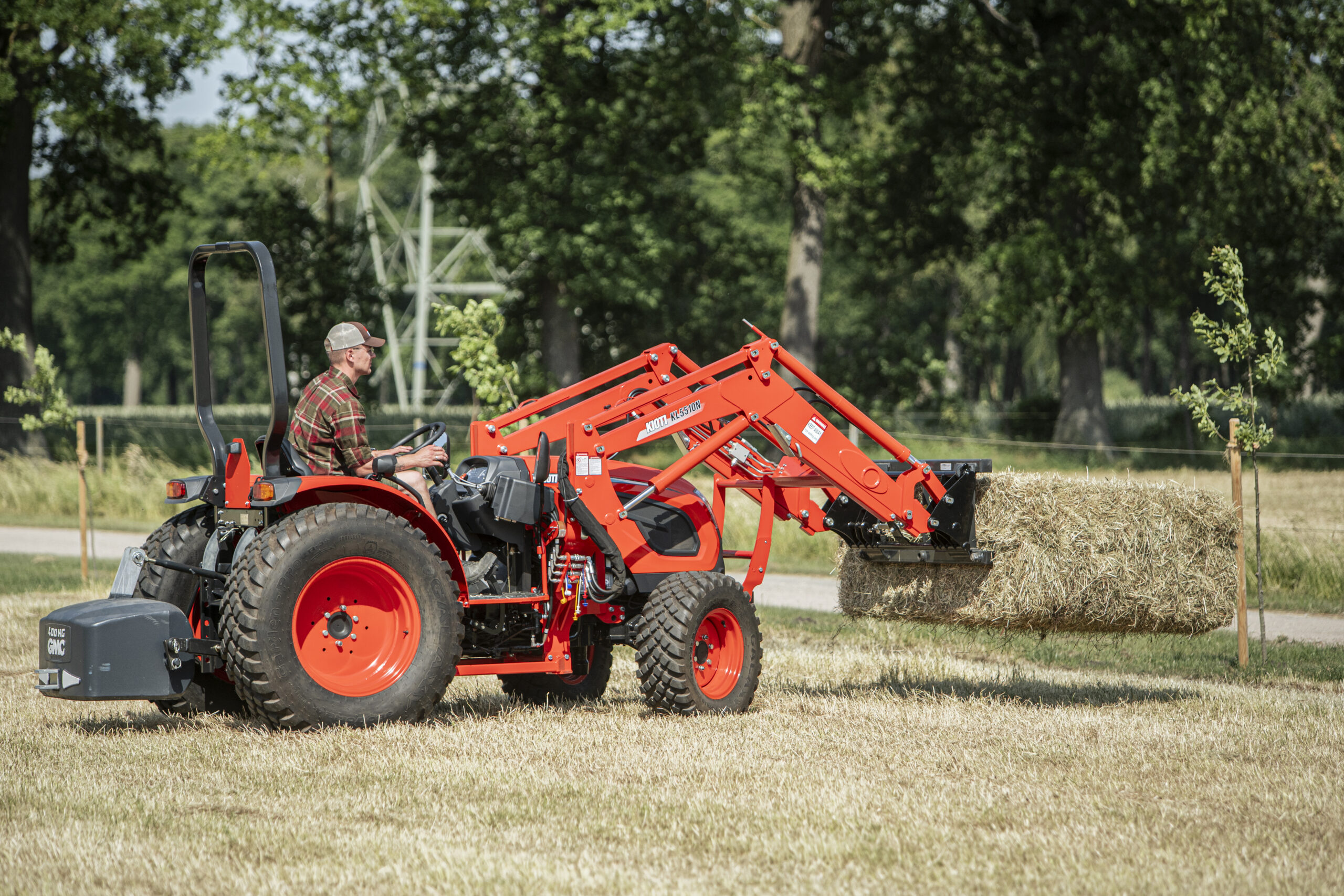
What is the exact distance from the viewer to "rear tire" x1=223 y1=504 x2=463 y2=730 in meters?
6.57

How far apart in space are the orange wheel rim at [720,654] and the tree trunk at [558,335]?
70.6 feet

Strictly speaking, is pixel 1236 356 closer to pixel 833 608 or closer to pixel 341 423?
pixel 833 608

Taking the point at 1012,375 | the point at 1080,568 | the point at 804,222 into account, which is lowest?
the point at 1080,568

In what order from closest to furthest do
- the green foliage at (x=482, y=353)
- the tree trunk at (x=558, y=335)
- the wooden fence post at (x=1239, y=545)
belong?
1. the wooden fence post at (x=1239, y=545)
2. the green foliage at (x=482, y=353)
3. the tree trunk at (x=558, y=335)

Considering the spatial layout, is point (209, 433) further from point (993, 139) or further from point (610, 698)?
point (993, 139)

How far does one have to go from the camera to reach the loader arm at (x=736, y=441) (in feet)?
24.9

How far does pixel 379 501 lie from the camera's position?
717 centimetres

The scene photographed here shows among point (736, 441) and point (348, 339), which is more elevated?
point (348, 339)

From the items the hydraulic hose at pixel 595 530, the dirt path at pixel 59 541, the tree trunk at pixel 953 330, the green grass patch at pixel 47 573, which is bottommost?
the green grass patch at pixel 47 573

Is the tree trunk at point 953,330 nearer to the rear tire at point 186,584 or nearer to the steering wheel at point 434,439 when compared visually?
the steering wheel at point 434,439

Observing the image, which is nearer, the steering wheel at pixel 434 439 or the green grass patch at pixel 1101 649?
the steering wheel at pixel 434 439

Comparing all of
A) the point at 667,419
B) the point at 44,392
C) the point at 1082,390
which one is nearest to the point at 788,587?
the point at 667,419

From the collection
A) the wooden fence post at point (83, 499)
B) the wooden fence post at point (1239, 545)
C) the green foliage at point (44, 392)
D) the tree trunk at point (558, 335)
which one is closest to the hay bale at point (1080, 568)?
the wooden fence post at point (1239, 545)

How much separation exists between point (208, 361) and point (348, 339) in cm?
70
